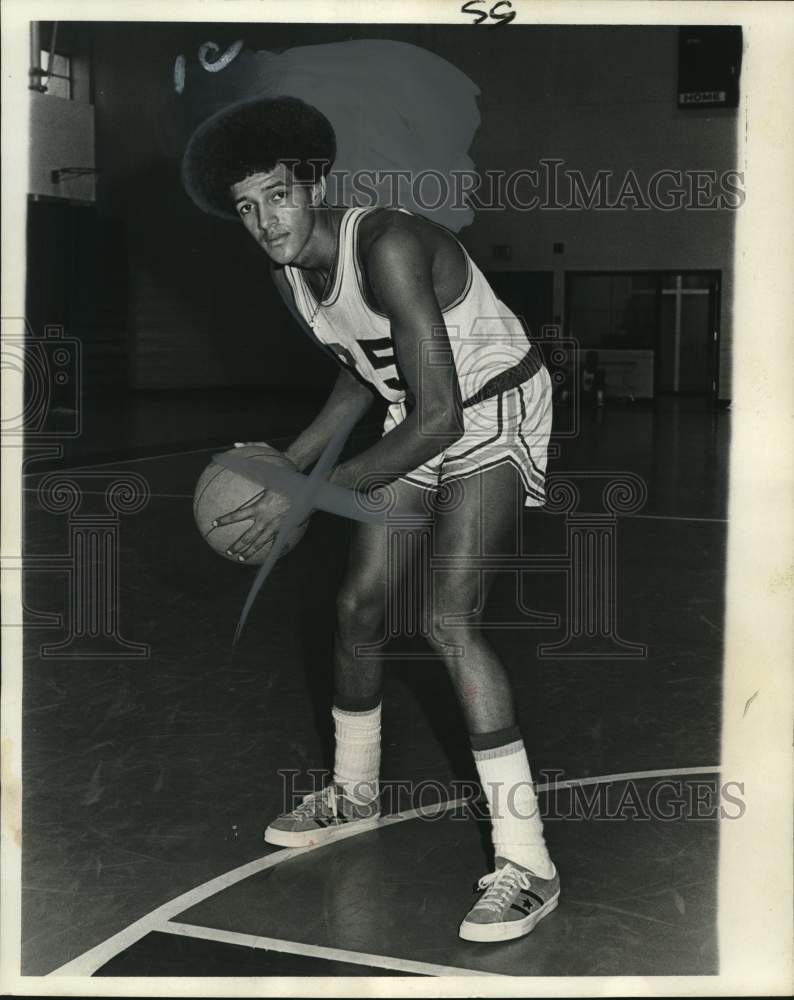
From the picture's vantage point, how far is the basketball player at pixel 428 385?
255 centimetres

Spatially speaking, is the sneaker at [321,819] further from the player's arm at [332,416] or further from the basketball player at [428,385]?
the player's arm at [332,416]

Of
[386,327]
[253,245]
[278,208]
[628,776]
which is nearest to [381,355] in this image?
[386,327]

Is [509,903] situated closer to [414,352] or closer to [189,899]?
[189,899]

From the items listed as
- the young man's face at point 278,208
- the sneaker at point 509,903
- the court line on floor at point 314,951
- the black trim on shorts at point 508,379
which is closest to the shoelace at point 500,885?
the sneaker at point 509,903

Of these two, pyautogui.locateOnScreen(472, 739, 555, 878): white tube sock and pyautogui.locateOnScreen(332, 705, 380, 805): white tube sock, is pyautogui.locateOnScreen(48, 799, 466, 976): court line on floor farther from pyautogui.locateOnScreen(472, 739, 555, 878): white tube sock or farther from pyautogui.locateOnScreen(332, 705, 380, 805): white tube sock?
pyautogui.locateOnScreen(472, 739, 555, 878): white tube sock

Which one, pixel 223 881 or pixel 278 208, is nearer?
pixel 278 208

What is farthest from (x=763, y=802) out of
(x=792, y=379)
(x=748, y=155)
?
(x=748, y=155)

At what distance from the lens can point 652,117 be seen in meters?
18.8

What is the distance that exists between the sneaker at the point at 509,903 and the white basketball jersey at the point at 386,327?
1046 mm

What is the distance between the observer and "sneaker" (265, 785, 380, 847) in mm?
3104

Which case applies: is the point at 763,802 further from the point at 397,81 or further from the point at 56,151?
the point at 56,151

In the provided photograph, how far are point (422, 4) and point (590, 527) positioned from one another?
5.90 meters

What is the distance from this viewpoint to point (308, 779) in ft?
11.6

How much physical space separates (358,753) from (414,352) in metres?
1.17
